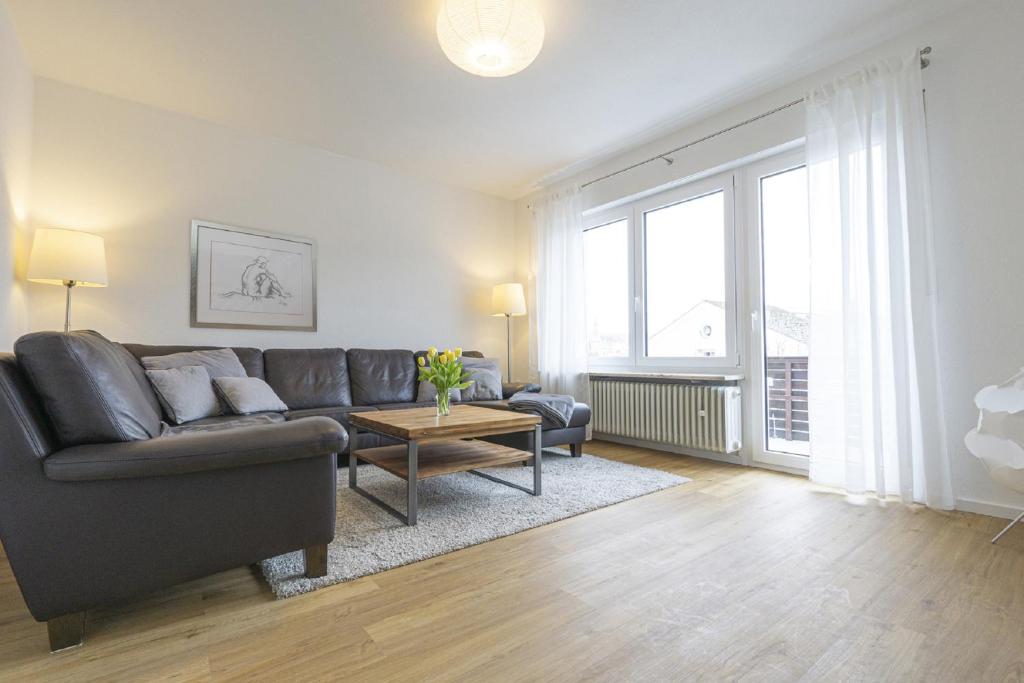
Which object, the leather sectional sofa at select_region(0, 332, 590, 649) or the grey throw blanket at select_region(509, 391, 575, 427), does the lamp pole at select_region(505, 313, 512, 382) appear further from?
the leather sectional sofa at select_region(0, 332, 590, 649)

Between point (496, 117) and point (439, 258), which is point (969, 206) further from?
point (439, 258)

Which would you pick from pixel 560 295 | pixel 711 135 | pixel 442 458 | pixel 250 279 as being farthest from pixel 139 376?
pixel 711 135

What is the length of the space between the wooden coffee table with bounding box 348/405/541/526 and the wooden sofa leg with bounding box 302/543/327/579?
0.54 m

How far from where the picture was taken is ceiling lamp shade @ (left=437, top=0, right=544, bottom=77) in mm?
2098

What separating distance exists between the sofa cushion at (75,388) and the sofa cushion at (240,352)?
206cm

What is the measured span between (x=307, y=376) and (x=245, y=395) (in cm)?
65

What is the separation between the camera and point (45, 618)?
4.08ft

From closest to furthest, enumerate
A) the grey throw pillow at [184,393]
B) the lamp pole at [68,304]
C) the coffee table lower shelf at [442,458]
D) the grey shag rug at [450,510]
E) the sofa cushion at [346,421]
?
the grey shag rug at [450,510] → the coffee table lower shelf at [442,458] → the grey throw pillow at [184,393] → the lamp pole at [68,304] → the sofa cushion at [346,421]

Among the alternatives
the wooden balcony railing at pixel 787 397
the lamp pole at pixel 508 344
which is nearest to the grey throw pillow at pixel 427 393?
the lamp pole at pixel 508 344

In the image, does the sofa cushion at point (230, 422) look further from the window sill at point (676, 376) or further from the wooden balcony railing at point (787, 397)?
the wooden balcony railing at point (787, 397)

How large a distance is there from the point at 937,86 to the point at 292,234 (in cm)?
434

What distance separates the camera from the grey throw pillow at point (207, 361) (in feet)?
9.86

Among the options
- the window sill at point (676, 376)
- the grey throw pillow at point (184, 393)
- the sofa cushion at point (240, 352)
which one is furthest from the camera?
the window sill at point (676, 376)

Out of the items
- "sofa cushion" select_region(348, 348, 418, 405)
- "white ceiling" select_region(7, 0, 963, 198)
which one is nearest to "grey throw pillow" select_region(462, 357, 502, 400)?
"sofa cushion" select_region(348, 348, 418, 405)
